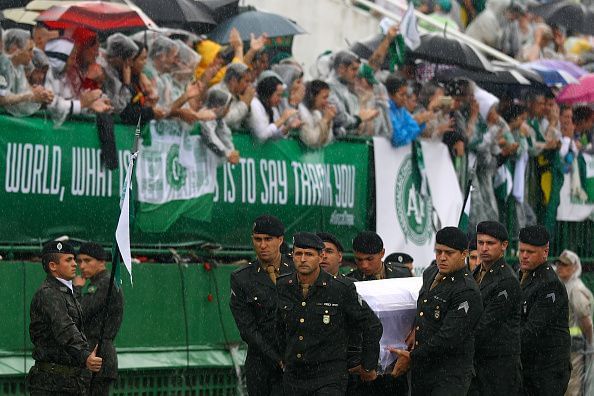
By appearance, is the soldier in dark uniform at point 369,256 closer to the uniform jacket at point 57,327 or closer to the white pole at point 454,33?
the uniform jacket at point 57,327

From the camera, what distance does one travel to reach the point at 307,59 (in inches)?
859

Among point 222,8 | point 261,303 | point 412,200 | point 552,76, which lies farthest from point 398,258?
point 552,76

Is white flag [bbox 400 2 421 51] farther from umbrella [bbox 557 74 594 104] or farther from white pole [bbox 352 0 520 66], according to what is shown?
umbrella [bbox 557 74 594 104]

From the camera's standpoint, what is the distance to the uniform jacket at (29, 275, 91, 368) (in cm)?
1245

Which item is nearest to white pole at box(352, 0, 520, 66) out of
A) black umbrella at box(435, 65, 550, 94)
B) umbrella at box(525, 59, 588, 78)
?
umbrella at box(525, 59, 588, 78)

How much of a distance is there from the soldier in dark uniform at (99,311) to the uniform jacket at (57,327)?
51cm

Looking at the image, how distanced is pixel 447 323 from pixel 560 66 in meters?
11.3

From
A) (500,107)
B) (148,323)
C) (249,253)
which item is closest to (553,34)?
(500,107)

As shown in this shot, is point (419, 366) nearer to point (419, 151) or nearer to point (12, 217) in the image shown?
point (12, 217)

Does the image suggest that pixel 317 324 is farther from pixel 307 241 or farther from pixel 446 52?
pixel 446 52

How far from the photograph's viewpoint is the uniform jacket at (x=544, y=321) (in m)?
14.3

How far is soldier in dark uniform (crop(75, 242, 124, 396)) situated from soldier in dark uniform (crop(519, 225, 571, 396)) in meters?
3.61

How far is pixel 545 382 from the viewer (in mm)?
14453

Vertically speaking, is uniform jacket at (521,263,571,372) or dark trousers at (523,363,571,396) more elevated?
A: uniform jacket at (521,263,571,372)
